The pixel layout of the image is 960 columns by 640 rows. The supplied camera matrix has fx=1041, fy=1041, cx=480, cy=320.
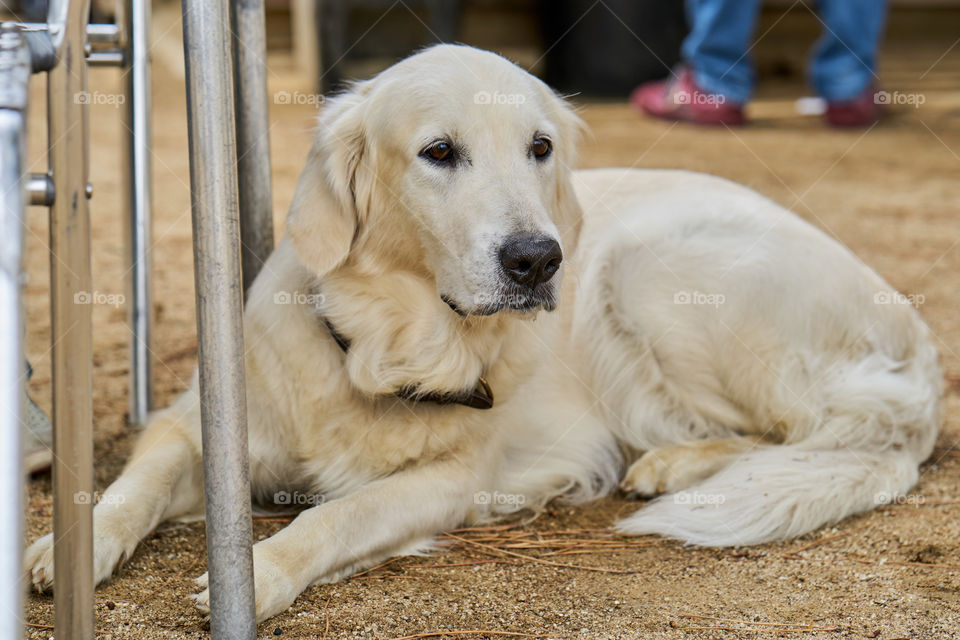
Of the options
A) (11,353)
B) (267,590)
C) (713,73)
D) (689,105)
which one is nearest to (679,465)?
(267,590)

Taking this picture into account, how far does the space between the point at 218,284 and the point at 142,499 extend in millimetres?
808

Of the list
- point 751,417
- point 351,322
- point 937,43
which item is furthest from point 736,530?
point 937,43

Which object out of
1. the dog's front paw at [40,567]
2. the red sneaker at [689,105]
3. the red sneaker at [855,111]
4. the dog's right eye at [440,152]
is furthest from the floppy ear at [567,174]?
the red sneaker at [855,111]

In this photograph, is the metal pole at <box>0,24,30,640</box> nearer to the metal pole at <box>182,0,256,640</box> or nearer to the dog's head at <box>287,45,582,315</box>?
the metal pole at <box>182,0,256,640</box>

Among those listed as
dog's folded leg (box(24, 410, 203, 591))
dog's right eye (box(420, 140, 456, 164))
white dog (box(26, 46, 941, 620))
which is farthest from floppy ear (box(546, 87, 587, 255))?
dog's folded leg (box(24, 410, 203, 591))

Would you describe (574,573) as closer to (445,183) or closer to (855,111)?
(445,183)

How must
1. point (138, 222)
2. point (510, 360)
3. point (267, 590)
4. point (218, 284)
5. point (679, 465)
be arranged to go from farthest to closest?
1. point (138, 222)
2. point (679, 465)
3. point (510, 360)
4. point (267, 590)
5. point (218, 284)

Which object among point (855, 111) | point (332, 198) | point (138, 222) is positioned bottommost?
point (138, 222)

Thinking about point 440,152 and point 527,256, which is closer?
point 527,256

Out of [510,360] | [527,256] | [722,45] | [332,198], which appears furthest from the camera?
[722,45]

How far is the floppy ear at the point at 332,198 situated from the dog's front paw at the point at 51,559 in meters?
0.70

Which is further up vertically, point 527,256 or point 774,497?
point 527,256

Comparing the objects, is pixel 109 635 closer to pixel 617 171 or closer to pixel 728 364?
pixel 728 364

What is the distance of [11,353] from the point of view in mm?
1043
